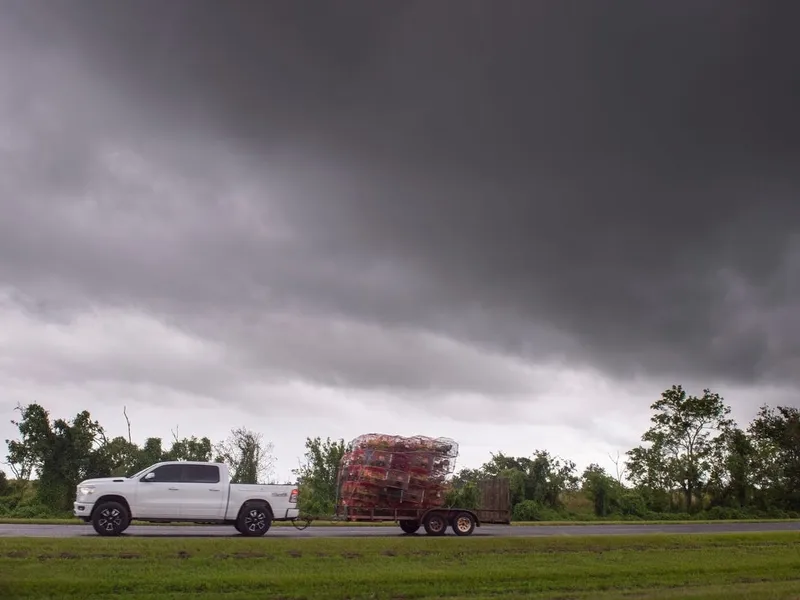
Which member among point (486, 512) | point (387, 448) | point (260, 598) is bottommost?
point (260, 598)

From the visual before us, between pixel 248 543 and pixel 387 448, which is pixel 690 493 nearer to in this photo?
pixel 387 448

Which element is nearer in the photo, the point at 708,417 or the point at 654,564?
the point at 654,564

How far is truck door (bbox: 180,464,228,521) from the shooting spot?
77.8 feet

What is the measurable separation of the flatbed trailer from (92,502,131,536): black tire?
7881 millimetres

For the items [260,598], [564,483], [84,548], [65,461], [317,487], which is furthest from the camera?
[564,483]

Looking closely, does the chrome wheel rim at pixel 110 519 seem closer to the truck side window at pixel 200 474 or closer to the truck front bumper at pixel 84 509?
the truck front bumper at pixel 84 509

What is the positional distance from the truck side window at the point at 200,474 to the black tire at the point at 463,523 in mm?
9005

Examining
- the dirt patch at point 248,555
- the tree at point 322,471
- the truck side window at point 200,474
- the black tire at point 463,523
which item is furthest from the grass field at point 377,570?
the tree at point 322,471

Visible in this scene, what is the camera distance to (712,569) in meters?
20.3

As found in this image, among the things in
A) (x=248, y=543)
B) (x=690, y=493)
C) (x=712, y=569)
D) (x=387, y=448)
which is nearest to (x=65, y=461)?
(x=387, y=448)

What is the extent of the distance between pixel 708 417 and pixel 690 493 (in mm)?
7958

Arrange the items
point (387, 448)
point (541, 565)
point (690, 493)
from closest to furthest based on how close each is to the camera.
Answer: point (541, 565)
point (387, 448)
point (690, 493)

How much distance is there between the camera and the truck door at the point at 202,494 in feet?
77.8

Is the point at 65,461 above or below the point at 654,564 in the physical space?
above
